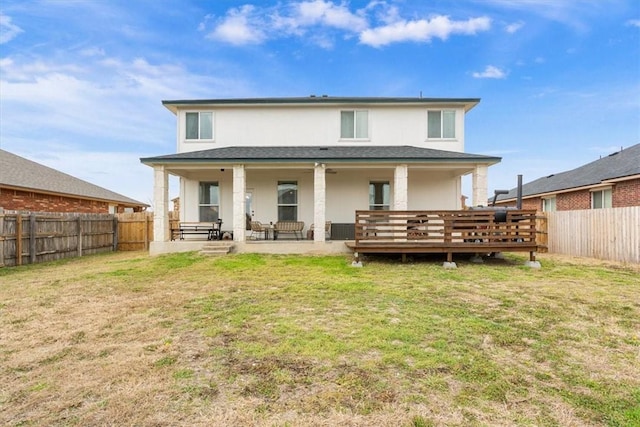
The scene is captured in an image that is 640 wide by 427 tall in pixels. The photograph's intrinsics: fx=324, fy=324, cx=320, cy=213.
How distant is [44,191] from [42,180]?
1.68 metres

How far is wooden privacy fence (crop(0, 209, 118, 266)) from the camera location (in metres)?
11.0

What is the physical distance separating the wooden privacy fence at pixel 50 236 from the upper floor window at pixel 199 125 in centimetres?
597

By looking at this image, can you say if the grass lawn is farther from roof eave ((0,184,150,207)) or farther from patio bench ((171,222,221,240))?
roof eave ((0,184,150,207))

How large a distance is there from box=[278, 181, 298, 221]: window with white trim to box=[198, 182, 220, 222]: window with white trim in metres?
2.89

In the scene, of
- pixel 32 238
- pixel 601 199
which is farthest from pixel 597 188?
pixel 32 238

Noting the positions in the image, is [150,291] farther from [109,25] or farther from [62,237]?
[109,25]

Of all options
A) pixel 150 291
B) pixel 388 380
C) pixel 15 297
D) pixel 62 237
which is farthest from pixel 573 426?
pixel 62 237

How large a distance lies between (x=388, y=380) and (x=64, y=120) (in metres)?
25.2

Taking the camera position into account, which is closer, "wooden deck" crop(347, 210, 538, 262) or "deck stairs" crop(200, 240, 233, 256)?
"wooden deck" crop(347, 210, 538, 262)

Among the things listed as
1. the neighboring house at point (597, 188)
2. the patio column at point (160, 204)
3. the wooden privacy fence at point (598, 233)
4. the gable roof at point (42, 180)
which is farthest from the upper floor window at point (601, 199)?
the gable roof at point (42, 180)

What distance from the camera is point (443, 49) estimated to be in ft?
61.2

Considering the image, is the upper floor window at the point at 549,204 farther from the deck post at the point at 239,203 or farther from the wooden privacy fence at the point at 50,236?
the wooden privacy fence at the point at 50,236

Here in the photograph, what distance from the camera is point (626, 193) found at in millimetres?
15047

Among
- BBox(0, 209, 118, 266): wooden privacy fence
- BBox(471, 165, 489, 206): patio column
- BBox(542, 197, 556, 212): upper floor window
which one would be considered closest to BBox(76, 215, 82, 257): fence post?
BBox(0, 209, 118, 266): wooden privacy fence
